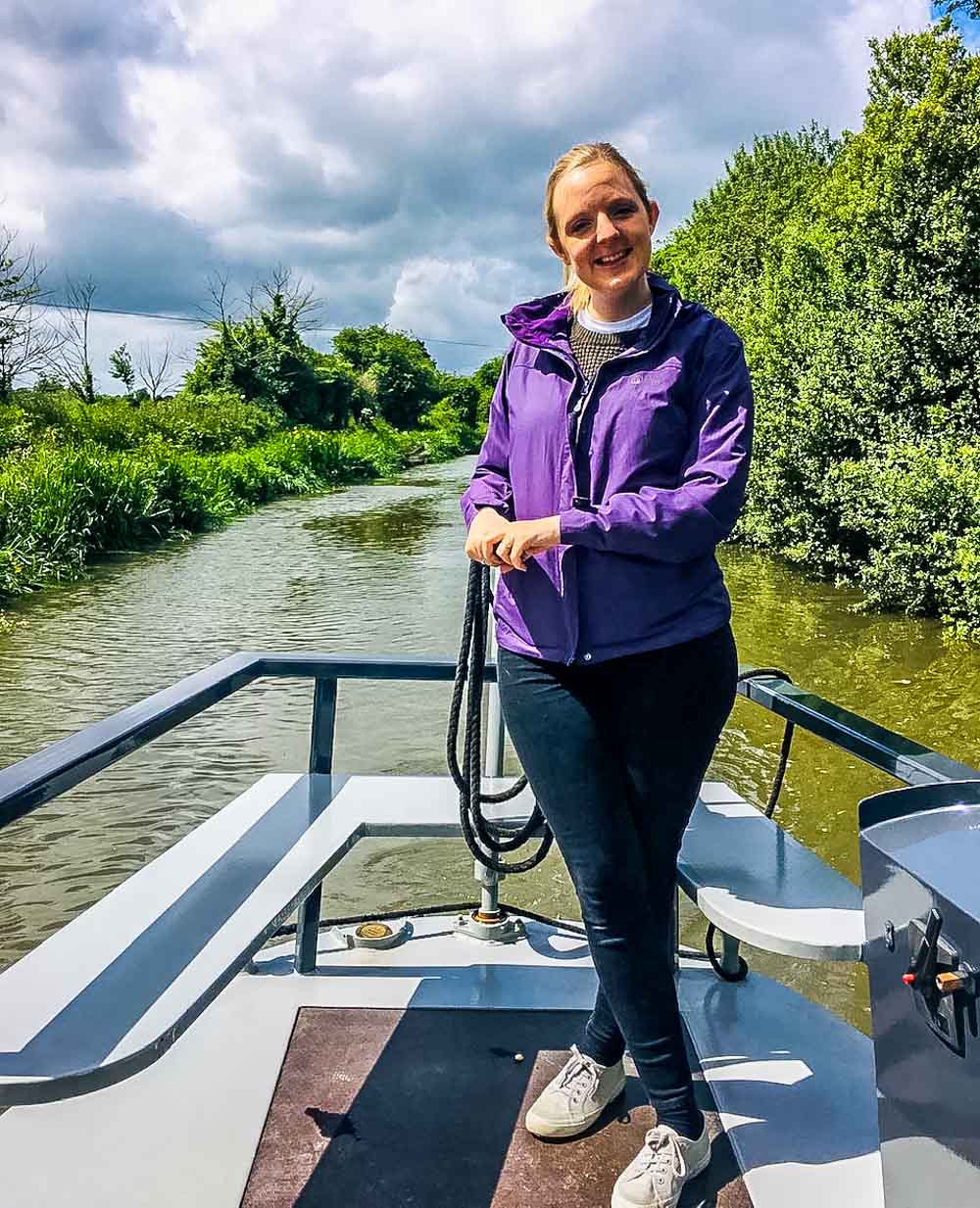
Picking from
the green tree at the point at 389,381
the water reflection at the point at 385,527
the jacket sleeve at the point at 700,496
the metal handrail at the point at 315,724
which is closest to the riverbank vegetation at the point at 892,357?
the water reflection at the point at 385,527

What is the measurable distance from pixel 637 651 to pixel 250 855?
102 centimetres

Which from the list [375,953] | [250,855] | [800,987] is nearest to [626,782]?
[250,855]

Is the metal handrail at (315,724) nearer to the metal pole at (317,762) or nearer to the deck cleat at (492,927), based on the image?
the metal pole at (317,762)

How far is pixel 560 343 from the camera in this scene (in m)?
1.73

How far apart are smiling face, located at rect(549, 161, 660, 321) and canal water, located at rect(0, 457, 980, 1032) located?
3.22 meters

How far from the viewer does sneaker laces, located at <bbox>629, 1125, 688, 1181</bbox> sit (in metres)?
1.75

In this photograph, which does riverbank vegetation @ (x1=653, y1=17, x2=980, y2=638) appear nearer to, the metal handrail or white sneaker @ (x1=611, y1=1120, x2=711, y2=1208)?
the metal handrail

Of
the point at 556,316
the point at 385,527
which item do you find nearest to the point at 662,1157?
the point at 556,316

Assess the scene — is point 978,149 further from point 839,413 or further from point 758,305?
point 758,305

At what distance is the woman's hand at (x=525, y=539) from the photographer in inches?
63.6

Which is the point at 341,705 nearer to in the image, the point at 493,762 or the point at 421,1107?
the point at 493,762

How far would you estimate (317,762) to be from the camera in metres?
2.69

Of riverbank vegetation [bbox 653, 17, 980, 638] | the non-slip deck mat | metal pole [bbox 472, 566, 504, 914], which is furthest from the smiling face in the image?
riverbank vegetation [bbox 653, 17, 980, 638]

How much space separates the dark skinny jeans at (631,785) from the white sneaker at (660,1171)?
0.05m
